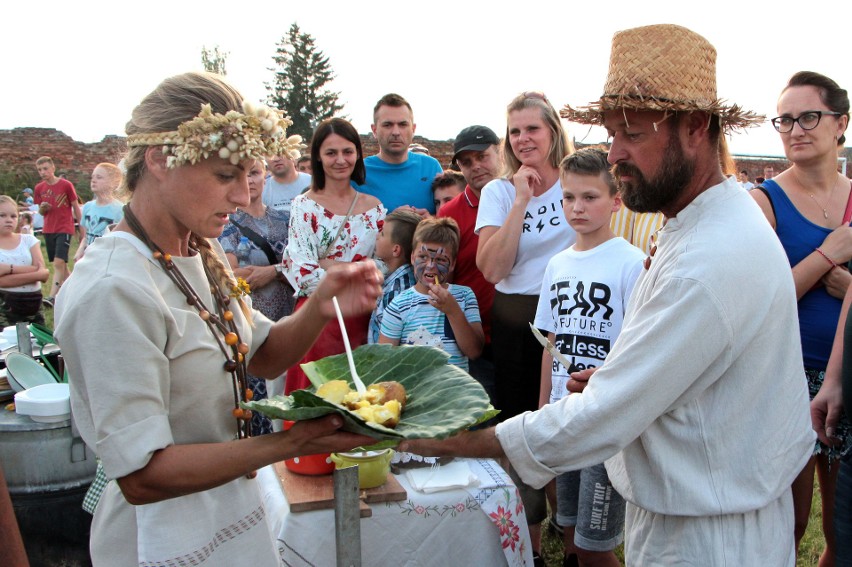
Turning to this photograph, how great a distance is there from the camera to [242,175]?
1.80m

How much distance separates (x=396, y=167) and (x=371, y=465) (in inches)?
106

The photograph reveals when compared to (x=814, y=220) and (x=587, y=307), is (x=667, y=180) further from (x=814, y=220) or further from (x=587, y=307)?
(x=814, y=220)

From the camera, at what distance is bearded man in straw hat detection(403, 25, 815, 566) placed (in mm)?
1718

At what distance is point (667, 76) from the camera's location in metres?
1.91

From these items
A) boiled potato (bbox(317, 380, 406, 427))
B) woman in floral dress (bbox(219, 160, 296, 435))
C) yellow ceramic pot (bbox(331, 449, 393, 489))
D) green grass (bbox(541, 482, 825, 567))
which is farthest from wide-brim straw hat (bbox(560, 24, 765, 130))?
woman in floral dress (bbox(219, 160, 296, 435))

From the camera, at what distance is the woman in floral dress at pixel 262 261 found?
15.1 feet

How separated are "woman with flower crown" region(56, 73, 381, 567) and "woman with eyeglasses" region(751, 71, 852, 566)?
2.56 meters

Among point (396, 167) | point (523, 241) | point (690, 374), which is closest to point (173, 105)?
point (690, 374)

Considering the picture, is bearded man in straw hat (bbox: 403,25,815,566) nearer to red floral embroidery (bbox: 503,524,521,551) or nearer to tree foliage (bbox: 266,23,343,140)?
red floral embroidery (bbox: 503,524,521,551)

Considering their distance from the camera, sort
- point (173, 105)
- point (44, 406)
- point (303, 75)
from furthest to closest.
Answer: point (303, 75), point (44, 406), point (173, 105)

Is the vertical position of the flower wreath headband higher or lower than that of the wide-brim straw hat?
lower

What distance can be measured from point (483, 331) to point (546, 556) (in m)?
1.37

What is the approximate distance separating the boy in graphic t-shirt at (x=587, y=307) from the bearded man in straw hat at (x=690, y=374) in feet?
3.72

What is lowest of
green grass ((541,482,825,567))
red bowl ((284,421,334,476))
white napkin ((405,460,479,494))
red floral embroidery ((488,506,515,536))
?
green grass ((541,482,825,567))
